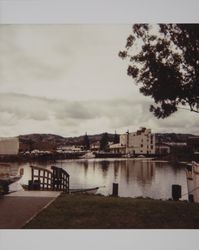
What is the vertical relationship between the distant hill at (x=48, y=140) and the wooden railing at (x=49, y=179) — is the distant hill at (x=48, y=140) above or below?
above

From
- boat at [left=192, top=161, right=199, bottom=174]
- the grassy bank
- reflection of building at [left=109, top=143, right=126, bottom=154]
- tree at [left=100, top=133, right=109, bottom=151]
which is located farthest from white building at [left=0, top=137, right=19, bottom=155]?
boat at [left=192, top=161, right=199, bottom=174]

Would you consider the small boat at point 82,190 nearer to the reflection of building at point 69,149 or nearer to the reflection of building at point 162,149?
the reflection of building at point 69,149


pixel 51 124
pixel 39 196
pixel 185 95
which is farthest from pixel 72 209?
pixel 185 95

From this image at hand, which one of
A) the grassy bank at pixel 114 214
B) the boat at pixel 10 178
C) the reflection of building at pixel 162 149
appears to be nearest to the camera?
Answer: the grassy bank at pixel 114 214

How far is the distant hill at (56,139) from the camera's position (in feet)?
11.0

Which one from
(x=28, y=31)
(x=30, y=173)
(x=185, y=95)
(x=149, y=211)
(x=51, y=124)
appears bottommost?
(x=149, y=211)

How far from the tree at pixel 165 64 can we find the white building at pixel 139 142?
0.21m

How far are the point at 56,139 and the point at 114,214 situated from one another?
852mm

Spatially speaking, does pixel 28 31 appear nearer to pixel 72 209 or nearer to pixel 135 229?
pixel 72 209

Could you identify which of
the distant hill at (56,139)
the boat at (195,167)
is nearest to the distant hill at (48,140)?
the distant hill at (56,139)

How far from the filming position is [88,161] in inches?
135

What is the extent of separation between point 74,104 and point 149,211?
3.83ft

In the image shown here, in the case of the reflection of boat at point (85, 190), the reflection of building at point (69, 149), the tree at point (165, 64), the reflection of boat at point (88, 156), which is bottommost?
the reflection of boat at point (85, 190)

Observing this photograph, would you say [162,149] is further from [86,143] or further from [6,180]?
[6,180]
